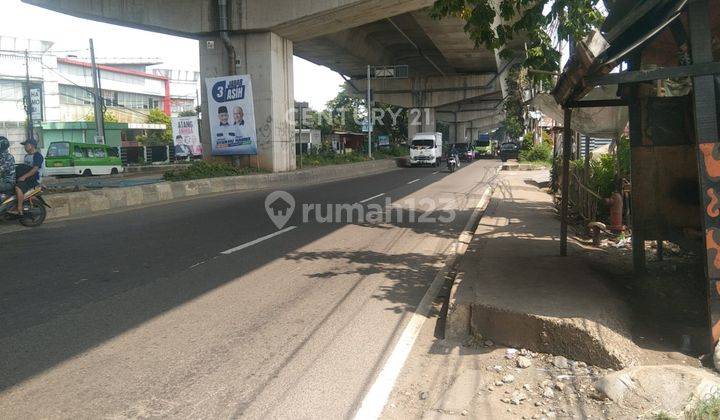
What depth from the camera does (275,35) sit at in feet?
71.2

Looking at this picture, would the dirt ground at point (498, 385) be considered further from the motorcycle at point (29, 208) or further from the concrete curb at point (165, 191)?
the concrete curb at point (165, 191)

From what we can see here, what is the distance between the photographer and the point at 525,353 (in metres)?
4.66

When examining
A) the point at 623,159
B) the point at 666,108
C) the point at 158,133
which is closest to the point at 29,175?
the point at 666,108

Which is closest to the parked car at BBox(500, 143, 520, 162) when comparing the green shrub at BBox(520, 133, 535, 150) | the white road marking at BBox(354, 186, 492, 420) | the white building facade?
the green shrub at BBox(520, 133, 535, 150)

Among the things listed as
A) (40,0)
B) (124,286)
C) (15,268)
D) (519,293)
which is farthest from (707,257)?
(40,0)

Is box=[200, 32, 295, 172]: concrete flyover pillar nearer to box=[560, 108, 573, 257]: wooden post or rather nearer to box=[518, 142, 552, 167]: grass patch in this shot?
box=[560, 108, 573, 257]: wooden post

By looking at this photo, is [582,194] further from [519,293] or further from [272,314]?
[272,314]

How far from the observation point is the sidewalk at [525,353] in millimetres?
3709

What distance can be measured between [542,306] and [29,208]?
993cm

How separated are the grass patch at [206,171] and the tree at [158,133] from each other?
40.1 m

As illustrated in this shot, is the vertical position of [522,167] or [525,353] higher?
[522,167]

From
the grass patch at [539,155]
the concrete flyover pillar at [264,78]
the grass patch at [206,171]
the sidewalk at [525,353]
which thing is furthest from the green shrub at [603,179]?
the grass patch at [539,155]

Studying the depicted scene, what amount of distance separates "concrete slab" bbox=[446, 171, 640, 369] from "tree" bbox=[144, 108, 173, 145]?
56.1 m

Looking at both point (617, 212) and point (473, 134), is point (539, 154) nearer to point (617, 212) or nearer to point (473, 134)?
point (617, 212)
